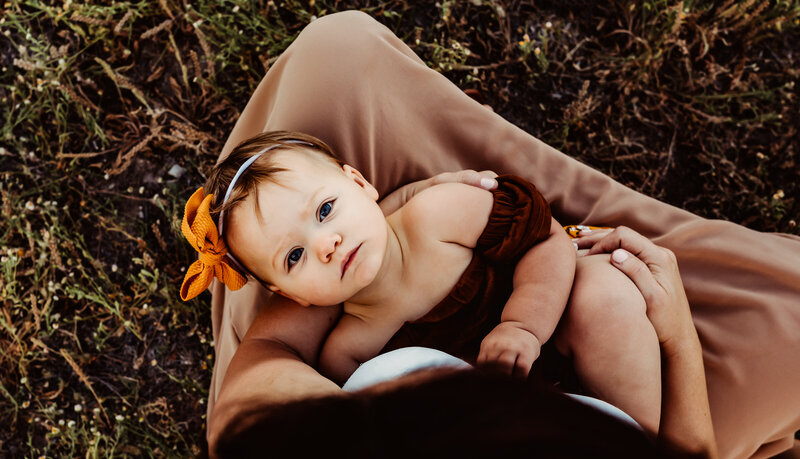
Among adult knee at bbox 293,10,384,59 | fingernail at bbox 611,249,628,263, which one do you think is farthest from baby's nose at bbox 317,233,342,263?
fingernail at bbox 611,249,628,263

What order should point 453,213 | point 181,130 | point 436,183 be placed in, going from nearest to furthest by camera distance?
point 453,213 < point 436,183 < point 181,130

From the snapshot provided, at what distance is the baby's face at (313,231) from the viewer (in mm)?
1365

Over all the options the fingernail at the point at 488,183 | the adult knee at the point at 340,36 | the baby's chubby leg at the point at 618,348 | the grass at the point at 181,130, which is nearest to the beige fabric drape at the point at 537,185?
the adult knee at the point at 340,36

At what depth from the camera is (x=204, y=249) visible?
1.41 m

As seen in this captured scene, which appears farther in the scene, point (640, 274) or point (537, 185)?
point (537, 185)

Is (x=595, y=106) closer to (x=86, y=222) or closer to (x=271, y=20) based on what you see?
(x=271, y=20)

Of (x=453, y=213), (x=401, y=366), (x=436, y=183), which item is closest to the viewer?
(x=401, y=366)

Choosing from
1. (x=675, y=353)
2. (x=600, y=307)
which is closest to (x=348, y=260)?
(x=600, y=307)

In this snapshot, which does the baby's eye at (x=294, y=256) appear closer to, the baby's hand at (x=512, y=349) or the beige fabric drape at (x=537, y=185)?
the beige fabric drape at (x=537, y=185)

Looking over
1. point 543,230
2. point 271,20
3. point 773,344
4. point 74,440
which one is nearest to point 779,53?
point 773,344

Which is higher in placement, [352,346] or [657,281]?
[657,281]

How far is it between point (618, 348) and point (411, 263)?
58 centimetres

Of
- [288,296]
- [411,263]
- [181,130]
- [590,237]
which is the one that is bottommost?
[181,130]

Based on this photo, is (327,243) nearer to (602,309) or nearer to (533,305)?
(533,305)
